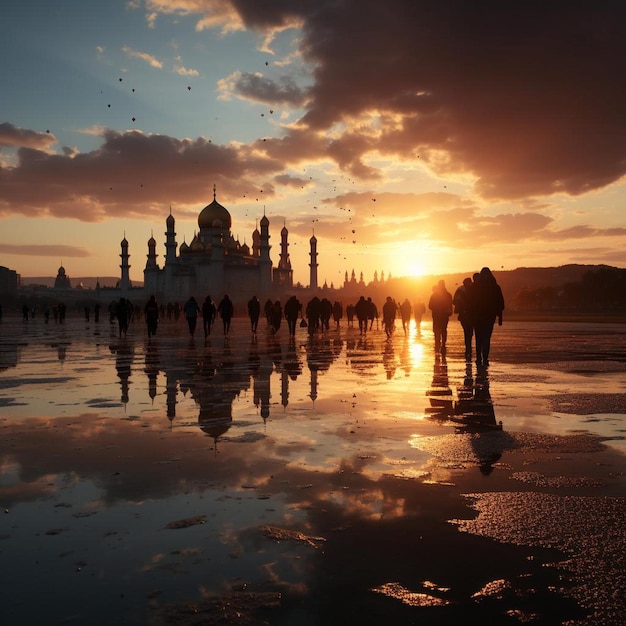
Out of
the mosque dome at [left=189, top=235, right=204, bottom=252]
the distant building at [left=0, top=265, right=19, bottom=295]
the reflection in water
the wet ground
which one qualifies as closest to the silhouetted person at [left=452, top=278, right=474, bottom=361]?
the reflection in water

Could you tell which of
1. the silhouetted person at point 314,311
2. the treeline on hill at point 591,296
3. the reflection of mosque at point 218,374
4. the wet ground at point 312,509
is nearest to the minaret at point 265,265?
the treeline on hill at point 591,296

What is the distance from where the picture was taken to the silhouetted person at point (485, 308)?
15.8 metres

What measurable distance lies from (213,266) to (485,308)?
90.5m

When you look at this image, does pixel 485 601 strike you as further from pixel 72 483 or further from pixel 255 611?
pixel 72 483

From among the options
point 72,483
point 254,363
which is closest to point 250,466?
point 72,483

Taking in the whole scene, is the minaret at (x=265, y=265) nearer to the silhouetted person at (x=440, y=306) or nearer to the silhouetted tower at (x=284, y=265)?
the silhouetted tower at (x=284, y=265)

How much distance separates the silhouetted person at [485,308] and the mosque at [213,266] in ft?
288

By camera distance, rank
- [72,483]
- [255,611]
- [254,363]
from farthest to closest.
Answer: [254,363] → [72,483] → [255,611]

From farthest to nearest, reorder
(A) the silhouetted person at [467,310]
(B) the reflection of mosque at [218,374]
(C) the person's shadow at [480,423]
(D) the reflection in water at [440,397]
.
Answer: (A) the silhouetted person at [467,310] < (B) the reflection of mosque at [218,374] < (D) the reflection in water at [440,397] < (C) the person's shadow at [480,423]

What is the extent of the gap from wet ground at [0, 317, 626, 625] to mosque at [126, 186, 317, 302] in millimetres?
94751

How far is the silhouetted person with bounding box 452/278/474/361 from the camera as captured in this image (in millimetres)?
16391

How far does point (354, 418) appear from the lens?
839 cm

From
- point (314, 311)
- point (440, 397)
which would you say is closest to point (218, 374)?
→ point (440, 397)

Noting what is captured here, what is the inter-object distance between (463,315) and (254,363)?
6.18 metres
